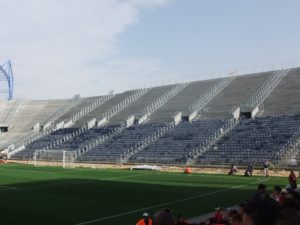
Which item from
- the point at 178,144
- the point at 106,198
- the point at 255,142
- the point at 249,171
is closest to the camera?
the point at 106,198

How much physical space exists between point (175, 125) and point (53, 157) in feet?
51.5

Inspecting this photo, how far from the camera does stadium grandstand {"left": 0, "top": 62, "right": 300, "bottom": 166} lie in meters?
44.7

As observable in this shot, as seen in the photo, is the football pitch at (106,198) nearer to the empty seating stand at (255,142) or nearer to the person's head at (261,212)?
the empty seating stand at (255,142)

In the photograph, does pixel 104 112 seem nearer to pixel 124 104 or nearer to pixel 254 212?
pixel 124 104

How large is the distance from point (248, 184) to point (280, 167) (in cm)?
1004

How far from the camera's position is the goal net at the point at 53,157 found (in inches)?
2194

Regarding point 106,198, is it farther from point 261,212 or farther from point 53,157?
point 53,157

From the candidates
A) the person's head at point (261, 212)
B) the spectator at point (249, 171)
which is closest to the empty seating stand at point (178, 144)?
the spectator at point (249, 171)

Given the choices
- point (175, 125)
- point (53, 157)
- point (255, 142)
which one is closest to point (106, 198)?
point (255, 142)

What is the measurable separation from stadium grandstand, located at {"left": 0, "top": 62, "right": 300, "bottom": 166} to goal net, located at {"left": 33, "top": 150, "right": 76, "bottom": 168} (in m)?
0.20

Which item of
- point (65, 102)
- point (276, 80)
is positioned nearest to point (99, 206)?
point (276, 80)

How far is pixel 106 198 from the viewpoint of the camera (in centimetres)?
2269

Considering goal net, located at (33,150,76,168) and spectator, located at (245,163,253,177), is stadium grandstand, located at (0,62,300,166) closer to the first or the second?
goal net, located at (33,150,76,168)

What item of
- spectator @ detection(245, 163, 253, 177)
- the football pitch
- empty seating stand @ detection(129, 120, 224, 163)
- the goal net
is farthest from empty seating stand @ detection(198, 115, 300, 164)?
the goal net
